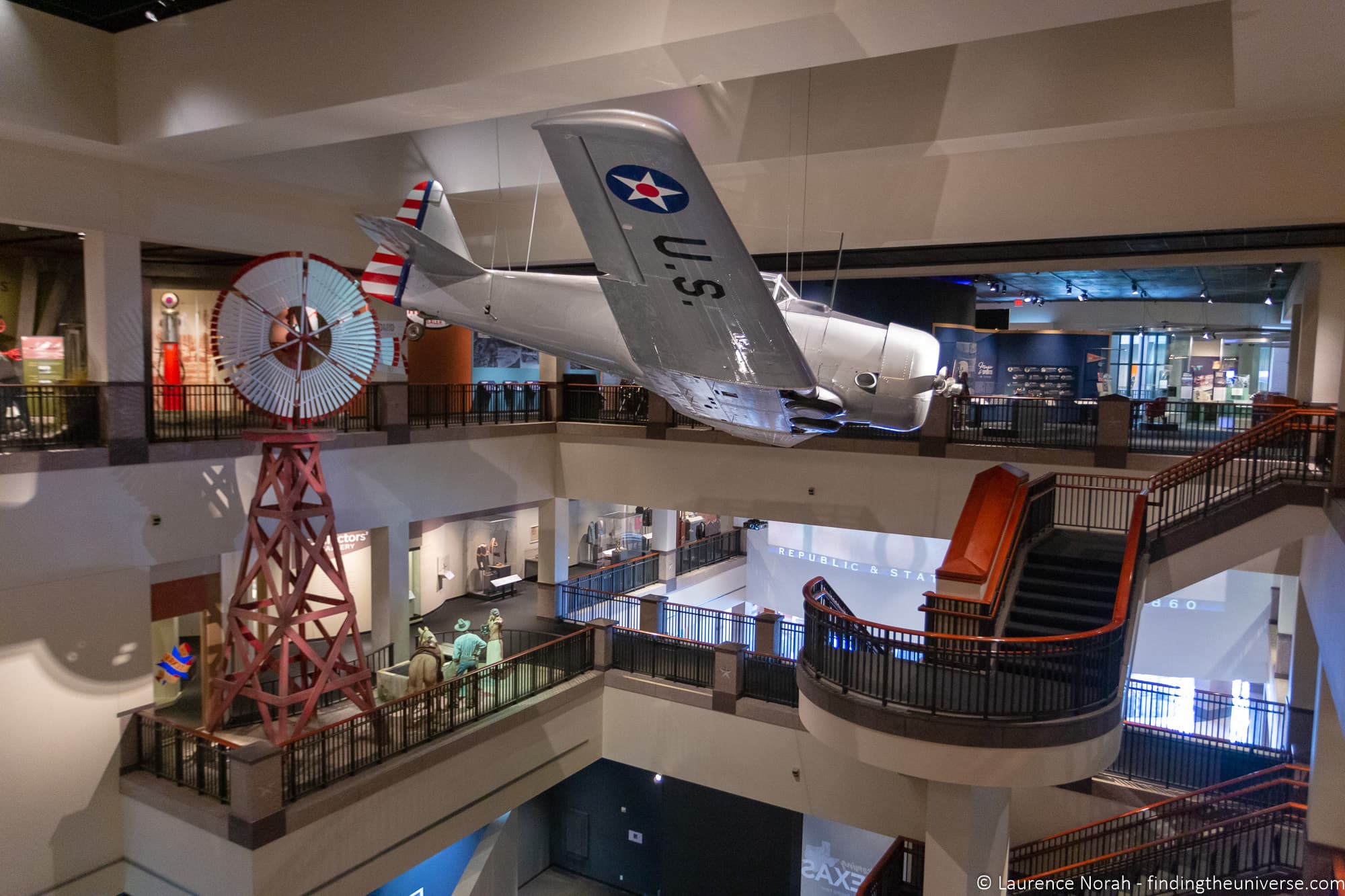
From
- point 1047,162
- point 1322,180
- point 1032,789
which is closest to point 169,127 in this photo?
point 1047,162

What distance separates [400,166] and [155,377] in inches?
288

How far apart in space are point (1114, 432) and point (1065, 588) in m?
3.37

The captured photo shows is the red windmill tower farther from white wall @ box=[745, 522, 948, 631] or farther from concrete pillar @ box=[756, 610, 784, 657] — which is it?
white wall @ box=[745, 522, 948, 631]

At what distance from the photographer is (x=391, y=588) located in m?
14.9

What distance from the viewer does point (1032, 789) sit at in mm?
11555

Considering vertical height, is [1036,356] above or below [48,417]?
above

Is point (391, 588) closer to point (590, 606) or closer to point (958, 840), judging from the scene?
point (590, 606)

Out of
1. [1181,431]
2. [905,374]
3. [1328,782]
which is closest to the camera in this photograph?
[905,374]

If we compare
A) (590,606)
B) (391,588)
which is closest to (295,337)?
(391,588)

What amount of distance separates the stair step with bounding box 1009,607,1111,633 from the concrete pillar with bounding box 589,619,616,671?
6715mm

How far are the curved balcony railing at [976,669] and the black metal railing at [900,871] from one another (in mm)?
3156

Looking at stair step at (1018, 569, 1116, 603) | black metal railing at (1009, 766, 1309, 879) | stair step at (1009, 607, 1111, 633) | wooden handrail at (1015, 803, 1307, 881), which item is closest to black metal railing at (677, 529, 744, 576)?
stair step at (1018, 569, 1116, 603)

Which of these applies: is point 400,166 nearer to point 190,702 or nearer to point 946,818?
point 190,702

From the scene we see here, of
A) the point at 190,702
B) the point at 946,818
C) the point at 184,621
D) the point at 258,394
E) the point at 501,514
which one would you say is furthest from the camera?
the point at 501,514
